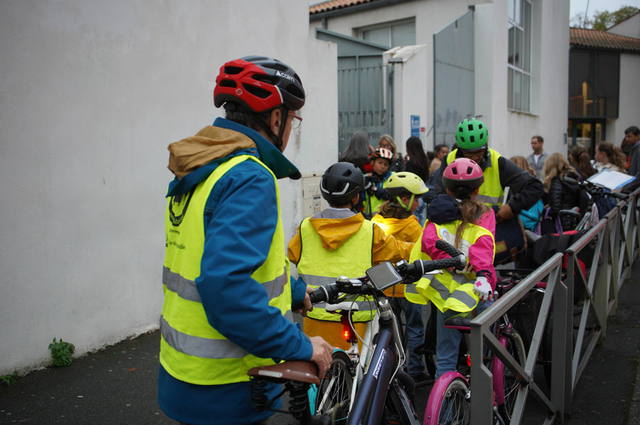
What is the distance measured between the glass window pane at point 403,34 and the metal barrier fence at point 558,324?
11205 mm

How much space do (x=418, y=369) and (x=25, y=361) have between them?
9.74ft

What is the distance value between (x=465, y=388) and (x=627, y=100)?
115 feet

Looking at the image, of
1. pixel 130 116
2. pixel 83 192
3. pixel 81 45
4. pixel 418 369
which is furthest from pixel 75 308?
pixel 418 369

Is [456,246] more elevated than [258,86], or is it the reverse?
[258,86]

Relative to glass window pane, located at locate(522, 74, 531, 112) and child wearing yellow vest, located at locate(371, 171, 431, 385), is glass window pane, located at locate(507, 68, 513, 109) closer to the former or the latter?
glass window pane, located at locate(522, 74, 531, 112)

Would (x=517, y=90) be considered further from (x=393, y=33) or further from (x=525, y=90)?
(x=393, y=33)

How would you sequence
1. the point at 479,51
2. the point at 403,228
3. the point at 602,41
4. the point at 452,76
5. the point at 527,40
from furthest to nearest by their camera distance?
the point at 602,41 < the point at 527,40 < the point at 479,51 < the point at 452,76 < the point at 403,228

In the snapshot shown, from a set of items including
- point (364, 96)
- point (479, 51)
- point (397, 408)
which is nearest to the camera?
point (397, 408)

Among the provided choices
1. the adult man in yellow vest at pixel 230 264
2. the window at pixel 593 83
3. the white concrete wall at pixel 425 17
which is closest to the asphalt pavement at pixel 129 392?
the adult man in yellow vest at pixel 230 264

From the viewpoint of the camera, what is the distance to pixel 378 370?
2.55 m

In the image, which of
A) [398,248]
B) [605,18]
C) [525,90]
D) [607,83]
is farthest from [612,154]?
[605,18]

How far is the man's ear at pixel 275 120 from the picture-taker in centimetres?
205

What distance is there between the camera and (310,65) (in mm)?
8508

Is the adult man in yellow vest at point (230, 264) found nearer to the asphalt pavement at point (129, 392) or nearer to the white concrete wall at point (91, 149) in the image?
the asphalt pavement at point (129, 392)
